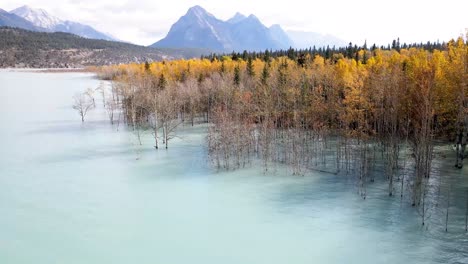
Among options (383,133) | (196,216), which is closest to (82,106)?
(383,133)

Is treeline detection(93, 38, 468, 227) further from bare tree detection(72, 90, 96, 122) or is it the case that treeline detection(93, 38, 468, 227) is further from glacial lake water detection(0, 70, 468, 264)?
bare tree detection(72, 90, 96, 122)

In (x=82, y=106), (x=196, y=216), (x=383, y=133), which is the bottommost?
(x=196, y=216)

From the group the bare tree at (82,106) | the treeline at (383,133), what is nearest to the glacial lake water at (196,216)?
the treeline at (383,133)

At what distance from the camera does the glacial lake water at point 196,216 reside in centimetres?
→ 1551

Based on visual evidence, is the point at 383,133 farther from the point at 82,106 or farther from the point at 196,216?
the point at 82,106

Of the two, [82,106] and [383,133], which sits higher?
[82,106]

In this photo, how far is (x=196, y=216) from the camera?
1934 centimetres

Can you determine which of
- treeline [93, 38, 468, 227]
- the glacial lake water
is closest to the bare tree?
treeline [93, 38, 468, 227]

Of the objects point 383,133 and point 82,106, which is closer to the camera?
point 383,133

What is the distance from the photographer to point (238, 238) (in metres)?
16.9

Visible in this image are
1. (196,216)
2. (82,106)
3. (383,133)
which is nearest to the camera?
(196,216)

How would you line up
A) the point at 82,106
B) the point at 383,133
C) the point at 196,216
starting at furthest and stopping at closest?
the point at 82,106 → the point at 383,133 → the point at 196,216

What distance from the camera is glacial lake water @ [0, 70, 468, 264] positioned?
50.9 feet

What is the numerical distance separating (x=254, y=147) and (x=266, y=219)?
38.3ft
